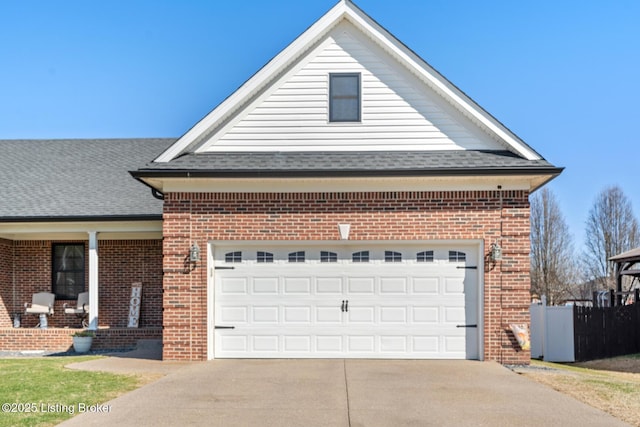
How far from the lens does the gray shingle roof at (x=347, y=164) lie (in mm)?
12047

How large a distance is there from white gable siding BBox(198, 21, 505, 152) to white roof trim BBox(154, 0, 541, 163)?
0.65ft

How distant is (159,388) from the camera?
31.5 ft

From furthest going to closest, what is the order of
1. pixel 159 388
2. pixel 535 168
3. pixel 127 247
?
pixel 127 247 → pixel 535 168 → pixel 159 388

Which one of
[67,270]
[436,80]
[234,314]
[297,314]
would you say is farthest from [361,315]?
[67,270]

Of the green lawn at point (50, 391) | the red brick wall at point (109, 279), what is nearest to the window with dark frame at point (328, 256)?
the green lawn at point (50, 391)

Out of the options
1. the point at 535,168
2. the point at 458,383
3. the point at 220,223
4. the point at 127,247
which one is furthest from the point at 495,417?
the point at 127,247

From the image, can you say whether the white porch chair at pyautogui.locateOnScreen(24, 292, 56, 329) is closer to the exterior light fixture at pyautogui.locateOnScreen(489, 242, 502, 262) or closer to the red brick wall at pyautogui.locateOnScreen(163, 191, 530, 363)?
the red brick wall at pyautogui.locateOnScreen(163, 191, 530, 363)

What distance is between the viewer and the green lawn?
780 centimetres

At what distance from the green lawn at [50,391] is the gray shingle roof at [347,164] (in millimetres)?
4044

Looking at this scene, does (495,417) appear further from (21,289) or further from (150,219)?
(21,289)

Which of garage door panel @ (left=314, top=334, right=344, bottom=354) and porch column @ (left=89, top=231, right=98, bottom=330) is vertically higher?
porch column @ (left=89, top=231, right=98, bottom=330)

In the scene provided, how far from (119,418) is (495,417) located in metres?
4.77

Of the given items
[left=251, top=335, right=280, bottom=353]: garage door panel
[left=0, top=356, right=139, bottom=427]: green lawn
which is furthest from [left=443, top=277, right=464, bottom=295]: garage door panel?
[left=0, top=356, right=139, bottom=427]: green lawn

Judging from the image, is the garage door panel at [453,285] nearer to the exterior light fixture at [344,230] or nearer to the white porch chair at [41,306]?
the exterior light fixture at [344,230]
